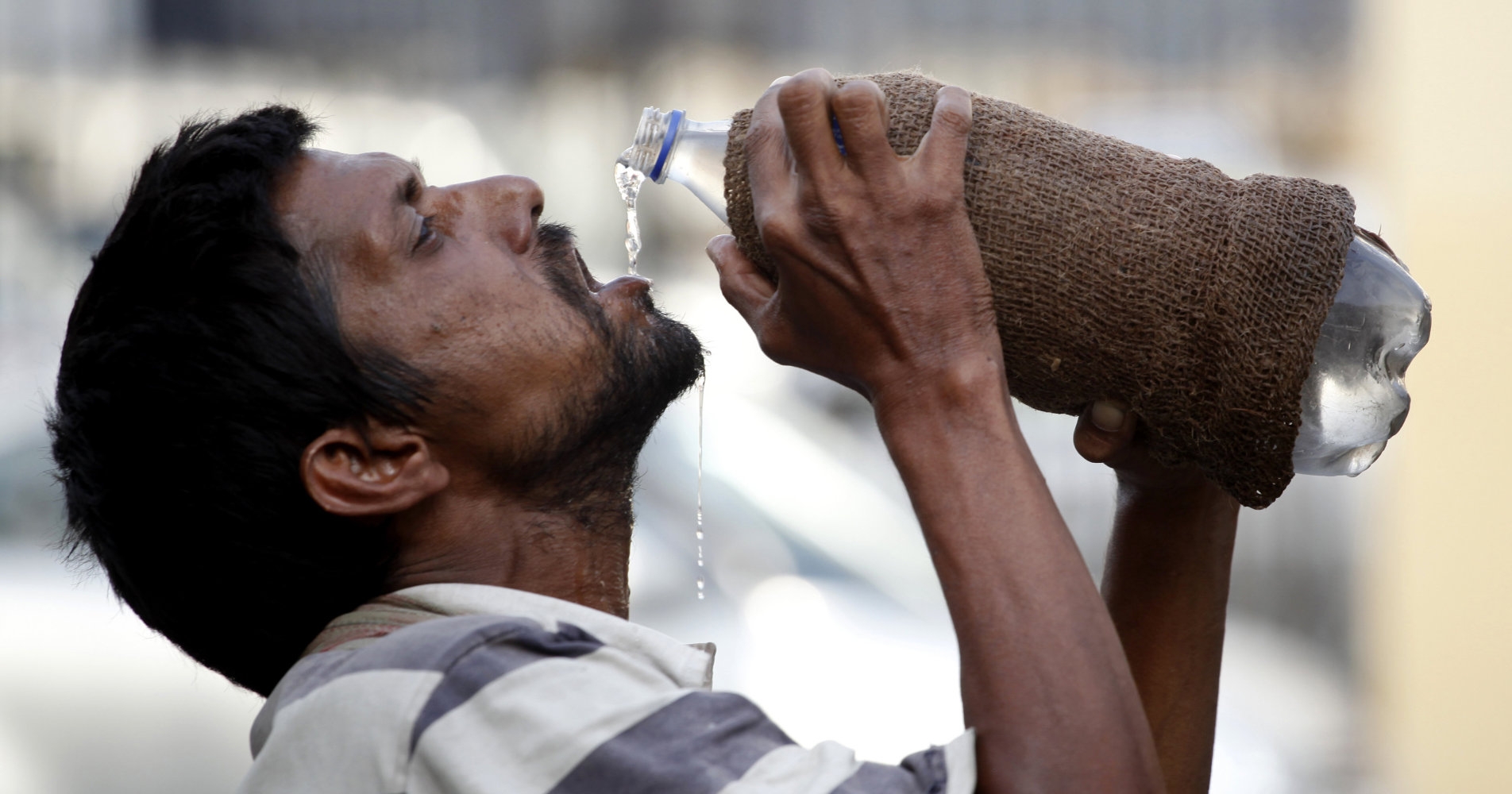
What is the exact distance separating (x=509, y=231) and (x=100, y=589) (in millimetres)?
3008

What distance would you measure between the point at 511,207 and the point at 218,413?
43 cm

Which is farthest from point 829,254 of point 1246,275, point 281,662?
point 281,662

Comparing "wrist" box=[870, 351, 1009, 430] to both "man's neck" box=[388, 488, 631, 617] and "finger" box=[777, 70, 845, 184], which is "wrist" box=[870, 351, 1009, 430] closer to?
"finger" box=[777, 70, 845, 184]

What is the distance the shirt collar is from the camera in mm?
1559

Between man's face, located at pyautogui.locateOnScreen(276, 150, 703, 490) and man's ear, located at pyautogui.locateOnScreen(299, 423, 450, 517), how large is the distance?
30 mm

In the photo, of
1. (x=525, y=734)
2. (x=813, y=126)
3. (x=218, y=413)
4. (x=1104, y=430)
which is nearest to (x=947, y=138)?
(x=813, y=126)

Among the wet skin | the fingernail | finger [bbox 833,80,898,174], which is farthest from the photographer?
the wet skin

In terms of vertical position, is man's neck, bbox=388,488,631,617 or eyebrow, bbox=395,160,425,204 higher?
eyebrow, bbox=395,160,425,204

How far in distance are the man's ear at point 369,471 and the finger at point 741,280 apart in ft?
1.28

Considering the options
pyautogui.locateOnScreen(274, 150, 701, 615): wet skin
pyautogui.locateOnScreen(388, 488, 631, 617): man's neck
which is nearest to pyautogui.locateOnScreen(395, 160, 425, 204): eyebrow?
pyautogui.locateOnScreen(274, 150, 701, 615): wet skin

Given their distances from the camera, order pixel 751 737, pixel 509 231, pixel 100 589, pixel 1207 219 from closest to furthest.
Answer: pixel 751 737, pixel 1207 219, pixel 509 231, pixel 100 589

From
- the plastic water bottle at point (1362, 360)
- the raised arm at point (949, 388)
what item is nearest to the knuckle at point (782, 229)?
the raised arm at point (949, 388)

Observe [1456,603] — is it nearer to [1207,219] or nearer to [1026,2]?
[1026,2]

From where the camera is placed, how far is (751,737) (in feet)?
4.49
